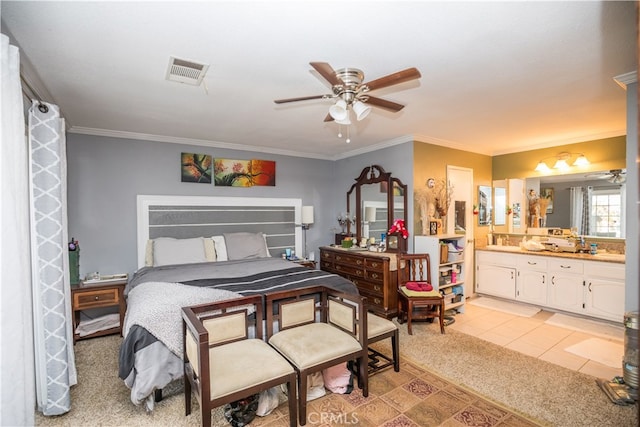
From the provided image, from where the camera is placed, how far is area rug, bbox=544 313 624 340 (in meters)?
3.56

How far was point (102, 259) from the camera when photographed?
380 centimetres

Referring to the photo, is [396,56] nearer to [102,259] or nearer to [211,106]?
[211,106]

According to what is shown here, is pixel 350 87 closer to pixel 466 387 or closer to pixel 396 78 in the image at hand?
pixel 396 78

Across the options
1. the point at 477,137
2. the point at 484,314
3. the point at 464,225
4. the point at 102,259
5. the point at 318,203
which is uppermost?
the point at 477,137

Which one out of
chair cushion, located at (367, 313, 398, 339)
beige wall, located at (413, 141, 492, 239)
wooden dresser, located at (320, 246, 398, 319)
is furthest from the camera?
beige wall, located at (413, 141, 492, 239)

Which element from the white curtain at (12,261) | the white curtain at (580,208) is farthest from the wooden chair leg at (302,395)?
the white curtain at (580,208)

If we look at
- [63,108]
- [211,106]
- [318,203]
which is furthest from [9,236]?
[318,203]

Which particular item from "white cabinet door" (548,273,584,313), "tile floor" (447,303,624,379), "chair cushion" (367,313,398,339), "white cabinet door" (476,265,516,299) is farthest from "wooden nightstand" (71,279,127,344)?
"white cabinet door" (548,273,584,313)

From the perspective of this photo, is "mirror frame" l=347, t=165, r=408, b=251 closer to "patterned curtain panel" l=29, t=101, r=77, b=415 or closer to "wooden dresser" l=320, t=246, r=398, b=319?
"wooden dresser" l=320, t=246, r=398, b=319

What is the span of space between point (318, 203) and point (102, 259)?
3274 mm

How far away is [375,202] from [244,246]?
210 cm

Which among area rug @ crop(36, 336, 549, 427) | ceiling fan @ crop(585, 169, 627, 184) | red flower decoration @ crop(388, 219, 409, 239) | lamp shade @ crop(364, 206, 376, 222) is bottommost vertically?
area rug @ crop(36, 336, 549, 427)

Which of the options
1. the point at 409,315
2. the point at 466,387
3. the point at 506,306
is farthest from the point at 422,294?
the point at 506,306

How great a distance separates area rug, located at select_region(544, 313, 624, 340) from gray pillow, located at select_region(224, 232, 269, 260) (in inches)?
154
